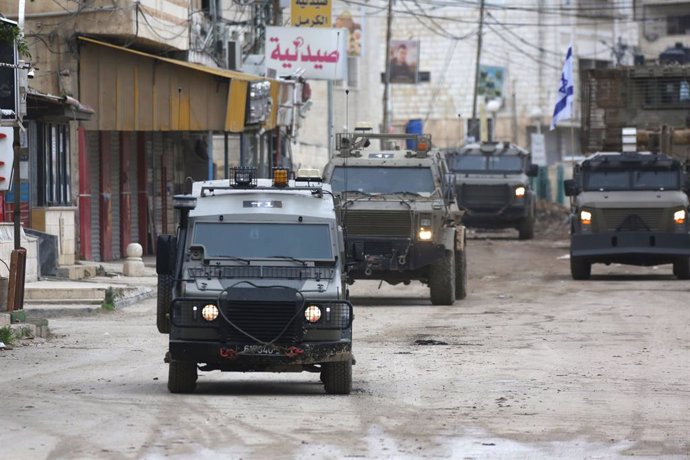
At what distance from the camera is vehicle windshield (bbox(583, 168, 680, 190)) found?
30.2 meters

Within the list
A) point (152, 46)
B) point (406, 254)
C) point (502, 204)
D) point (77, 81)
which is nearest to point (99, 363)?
point (406, 254)

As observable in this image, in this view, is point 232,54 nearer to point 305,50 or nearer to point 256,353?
point 305,50

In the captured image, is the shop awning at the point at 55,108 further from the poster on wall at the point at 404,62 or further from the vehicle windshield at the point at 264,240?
the poster on wall at the point at 404,62

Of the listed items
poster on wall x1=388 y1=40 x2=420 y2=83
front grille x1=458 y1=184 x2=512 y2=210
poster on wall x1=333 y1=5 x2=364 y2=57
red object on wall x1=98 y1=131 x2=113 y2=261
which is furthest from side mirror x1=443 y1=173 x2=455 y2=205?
poster on wall x1=388 y1=40 x2=420 y2=83

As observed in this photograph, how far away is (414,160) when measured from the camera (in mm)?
25141

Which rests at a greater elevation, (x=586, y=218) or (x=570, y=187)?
(x=570, y=187)

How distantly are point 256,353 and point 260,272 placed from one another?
0.77 meters

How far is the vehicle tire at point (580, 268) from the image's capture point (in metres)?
30.2

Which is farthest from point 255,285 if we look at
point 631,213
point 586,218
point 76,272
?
point 586,218

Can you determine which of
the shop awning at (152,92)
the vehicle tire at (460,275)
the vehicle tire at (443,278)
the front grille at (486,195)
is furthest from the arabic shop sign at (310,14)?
the vehicle tire at (443,278)

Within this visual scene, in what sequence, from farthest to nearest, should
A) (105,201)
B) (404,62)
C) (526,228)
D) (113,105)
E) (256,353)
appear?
(404,62), (526,228), (105,201), (113,105), (256,353)

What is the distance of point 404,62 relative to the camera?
213 feet

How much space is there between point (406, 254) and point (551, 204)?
40.7 meters

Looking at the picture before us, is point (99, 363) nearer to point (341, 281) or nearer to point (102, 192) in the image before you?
point (341, 281)
